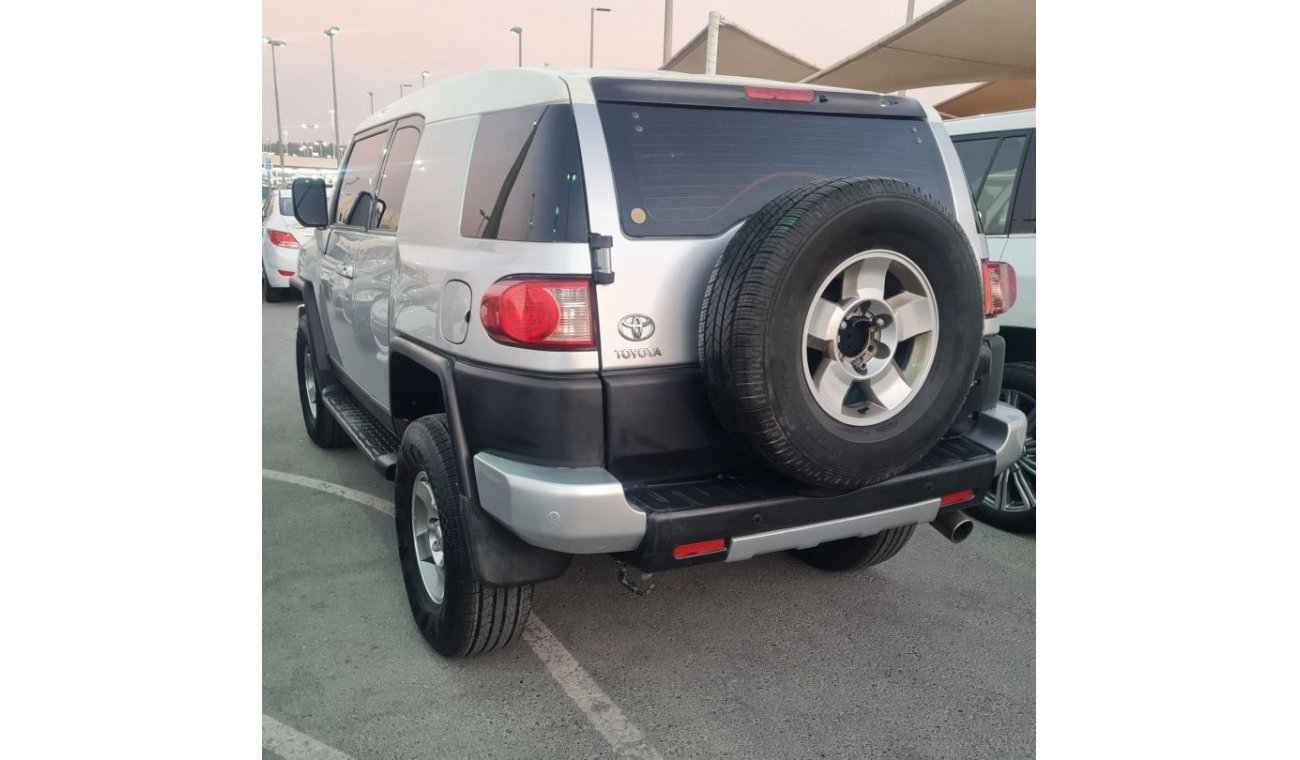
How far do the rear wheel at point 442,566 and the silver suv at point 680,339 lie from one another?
1 cm

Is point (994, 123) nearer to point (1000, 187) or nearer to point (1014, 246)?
point (1000, 187)

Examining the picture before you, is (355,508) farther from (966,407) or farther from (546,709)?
(966,407)

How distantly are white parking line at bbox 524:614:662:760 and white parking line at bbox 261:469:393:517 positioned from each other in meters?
1.58

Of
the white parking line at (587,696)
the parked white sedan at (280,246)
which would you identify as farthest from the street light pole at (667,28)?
the white parking line at (587,696)

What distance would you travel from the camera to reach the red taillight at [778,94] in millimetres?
2787

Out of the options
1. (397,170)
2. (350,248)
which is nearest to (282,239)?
(350,248)

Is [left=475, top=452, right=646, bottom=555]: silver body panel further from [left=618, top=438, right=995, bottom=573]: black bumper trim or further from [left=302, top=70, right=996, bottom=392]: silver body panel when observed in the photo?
[left=302, top=70, right=996, bottom=392]: silver body panel

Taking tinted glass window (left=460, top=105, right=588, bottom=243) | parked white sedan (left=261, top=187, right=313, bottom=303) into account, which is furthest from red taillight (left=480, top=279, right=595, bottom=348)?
parked white sedan (left=261, top=187, right=313, bottom=303)

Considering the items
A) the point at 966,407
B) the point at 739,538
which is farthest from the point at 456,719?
the point at 966,407

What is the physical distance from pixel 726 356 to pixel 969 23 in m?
13.5

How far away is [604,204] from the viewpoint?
95.0 inches

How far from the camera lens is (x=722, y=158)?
2.67 m

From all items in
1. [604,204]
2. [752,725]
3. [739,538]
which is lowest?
[752,725]

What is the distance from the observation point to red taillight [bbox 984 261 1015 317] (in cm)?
311
